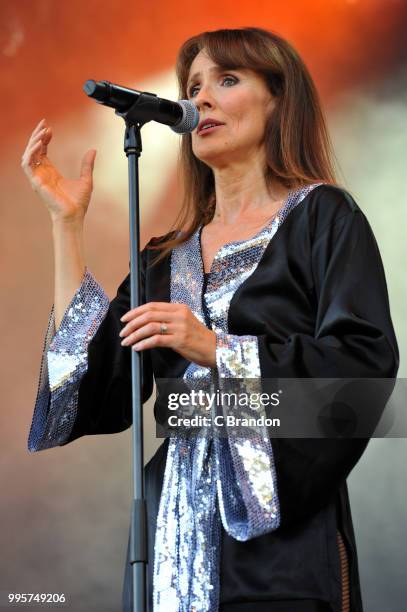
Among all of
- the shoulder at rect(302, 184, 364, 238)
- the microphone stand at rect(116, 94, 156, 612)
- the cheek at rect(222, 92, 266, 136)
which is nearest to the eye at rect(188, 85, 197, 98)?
the cheek at rect(222, 92, 266, 136)

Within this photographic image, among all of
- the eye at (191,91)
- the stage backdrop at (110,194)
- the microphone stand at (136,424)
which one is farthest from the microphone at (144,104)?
the stage backdrop at (110,194)

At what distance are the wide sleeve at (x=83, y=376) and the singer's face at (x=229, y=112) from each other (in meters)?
0.35

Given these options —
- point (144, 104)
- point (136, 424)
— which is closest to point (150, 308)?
point (136, 424)

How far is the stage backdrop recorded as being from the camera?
2.58 meters

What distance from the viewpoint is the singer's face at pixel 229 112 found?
1.97 m

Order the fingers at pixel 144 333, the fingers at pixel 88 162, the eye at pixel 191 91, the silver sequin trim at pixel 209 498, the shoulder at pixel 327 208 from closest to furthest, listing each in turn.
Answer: the fingers at pixel 144 333 < the silver sequin trim at pixel 209 498 < the shoulder at pixel 327 208 < the fingers at pixel 88 162 < the eye at pixel 191 91

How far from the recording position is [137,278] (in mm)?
1423

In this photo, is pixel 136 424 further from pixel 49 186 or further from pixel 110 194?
pixel 110 194

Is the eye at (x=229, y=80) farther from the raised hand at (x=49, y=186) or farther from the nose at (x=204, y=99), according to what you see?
the raised hand at (x=49, y=186)

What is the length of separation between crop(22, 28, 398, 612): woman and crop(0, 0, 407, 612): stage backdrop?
2.46 feet

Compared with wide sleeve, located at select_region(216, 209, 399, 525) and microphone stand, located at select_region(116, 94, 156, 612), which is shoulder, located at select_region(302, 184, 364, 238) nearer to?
wide sleeve, located at select_region(216, 209, 399, 525)

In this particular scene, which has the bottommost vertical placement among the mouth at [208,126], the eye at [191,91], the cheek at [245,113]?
the mouth at [208,126]

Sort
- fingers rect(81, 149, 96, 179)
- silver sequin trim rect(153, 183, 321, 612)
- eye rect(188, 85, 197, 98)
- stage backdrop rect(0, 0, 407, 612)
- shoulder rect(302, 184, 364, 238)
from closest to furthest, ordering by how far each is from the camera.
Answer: silver sequin trim rect(153, 183, 321, 612) < shoulder rect(302, 184, 364, 238) < fingers rect(81, 149, 96, 179) < eye rect(188, 85, 197, 98) < stage backdrop rect(0, 0, 407, 612)

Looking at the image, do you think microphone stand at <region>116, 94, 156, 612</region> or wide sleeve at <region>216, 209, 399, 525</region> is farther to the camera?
wide sleeve at <region>216, 209, 399, 525</region>
